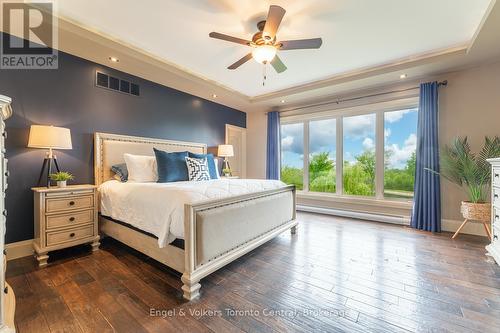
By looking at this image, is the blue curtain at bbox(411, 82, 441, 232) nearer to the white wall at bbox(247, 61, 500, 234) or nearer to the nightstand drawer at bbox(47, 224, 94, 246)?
the white wall at bbox(247, 61, 500, 234)

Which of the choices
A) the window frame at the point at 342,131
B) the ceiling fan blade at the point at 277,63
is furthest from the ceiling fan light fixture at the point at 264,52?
the window frame at the point at 342,131

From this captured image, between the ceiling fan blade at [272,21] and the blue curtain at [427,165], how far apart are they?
9.81ft

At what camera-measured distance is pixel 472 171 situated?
298cm

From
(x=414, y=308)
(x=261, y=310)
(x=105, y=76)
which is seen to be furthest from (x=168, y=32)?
(x=414, y=308)

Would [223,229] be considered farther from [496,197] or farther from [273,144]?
[273,144]

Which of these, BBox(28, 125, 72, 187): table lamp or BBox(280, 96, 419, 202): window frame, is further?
BBox(280, 96, 419, 202): window frame

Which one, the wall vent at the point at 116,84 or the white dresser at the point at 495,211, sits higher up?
the wall vent at the point at 116,84

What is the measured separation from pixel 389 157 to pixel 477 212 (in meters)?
1.50

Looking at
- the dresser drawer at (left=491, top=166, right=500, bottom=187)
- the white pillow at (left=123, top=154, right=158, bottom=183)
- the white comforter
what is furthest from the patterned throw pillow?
the dresser drawer at (left=491, top=166, right=500, bottom=187)

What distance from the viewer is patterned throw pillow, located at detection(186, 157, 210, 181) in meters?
3.09

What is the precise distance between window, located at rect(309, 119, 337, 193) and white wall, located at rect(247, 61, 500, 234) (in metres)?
1.81

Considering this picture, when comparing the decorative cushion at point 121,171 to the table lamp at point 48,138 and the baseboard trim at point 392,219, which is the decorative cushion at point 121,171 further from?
the baseboard trim at point 392,219

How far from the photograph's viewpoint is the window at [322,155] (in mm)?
4758

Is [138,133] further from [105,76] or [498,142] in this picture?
[498,142]
